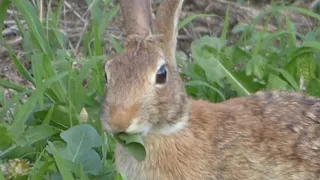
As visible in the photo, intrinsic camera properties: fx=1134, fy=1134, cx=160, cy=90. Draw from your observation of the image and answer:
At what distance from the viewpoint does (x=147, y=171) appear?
5.18m

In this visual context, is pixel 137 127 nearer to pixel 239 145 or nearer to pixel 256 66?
pixel 239 145

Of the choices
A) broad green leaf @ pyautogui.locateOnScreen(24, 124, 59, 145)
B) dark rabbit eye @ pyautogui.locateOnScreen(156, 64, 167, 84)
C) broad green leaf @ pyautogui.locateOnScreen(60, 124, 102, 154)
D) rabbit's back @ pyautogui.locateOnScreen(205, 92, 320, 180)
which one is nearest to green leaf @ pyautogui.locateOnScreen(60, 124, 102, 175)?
broad green leaf @ pyautogui.locateOnScreen(60, 124, 102, 154)

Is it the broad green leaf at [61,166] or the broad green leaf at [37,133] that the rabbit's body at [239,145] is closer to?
the broad green leaf at [61,166]

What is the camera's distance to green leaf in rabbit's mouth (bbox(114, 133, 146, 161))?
4.86 metres

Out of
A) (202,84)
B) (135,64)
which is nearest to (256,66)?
(202,84)

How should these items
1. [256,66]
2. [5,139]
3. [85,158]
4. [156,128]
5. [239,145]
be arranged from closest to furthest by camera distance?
[156,128]
[239,145]
[85,158]
[5,139]
[256,66]

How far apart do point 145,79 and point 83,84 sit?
5.74 ft

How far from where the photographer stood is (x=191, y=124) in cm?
530

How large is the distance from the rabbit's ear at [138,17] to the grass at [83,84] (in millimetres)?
572

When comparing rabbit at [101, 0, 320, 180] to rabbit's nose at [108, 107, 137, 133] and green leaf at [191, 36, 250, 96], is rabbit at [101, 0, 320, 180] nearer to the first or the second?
rabbit's nose at [108, 107, 137, 133]

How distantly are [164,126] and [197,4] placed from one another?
3.35m

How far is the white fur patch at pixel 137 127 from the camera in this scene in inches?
185

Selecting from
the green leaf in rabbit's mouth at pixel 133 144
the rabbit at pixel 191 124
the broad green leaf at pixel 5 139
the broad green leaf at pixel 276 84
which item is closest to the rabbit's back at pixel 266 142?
the rabbit at pixel 191 124

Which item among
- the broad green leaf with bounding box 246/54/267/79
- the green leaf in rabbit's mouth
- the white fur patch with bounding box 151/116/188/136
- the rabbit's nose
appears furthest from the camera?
the broad green leaf with bounding box 246/54/267/79
